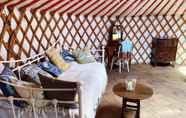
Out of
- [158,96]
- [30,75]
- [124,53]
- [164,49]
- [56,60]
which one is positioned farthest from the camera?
[164,49]

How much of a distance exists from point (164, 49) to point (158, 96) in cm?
216

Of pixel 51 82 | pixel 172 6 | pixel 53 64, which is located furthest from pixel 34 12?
pixel 172 6

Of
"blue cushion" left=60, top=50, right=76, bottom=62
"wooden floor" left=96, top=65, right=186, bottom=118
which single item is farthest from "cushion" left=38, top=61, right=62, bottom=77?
"wooden floor" left=96, top=65, right=186, bottom=118

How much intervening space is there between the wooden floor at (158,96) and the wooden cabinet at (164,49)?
0.92 feet

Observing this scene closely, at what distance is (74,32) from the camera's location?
5.08 meters

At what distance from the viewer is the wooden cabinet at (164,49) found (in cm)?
566

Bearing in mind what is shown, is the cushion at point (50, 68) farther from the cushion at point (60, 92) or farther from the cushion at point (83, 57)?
the cushion at point (60, 92)

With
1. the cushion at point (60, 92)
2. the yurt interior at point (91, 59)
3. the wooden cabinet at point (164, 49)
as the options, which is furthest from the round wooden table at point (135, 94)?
the wooden cabinet at point (164, 49)

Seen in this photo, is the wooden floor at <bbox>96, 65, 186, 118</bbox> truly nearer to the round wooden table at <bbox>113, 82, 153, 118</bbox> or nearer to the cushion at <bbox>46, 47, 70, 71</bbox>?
the round wooden table at <bbox>113, 82, 153, 118</bbox>

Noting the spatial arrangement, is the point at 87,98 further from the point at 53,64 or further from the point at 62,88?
the point at 53,64

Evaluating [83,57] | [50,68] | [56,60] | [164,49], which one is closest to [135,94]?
[50,68]

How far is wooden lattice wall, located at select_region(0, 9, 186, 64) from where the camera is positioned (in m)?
3.33

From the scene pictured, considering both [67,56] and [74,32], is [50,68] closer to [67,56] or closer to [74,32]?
[67,56]

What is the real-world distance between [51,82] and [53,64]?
1482 mm
